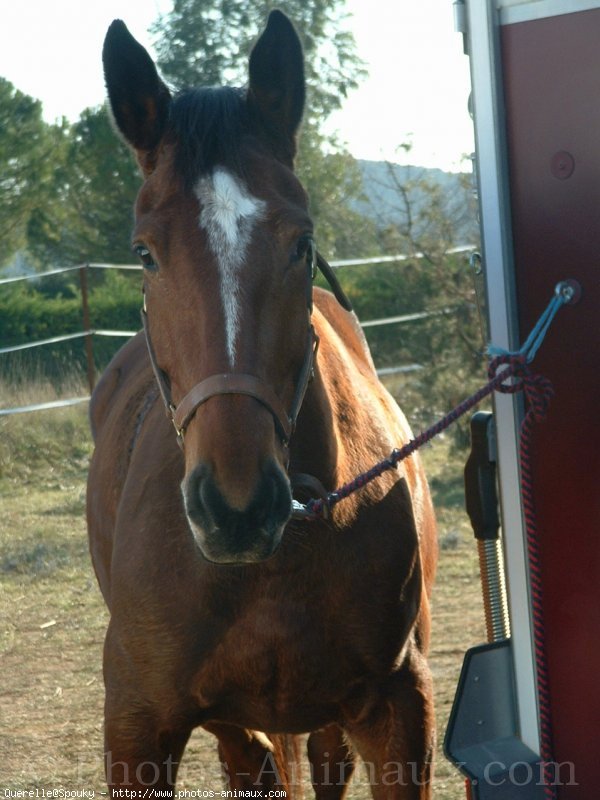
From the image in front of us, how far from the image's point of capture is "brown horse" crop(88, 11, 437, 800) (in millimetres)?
1900

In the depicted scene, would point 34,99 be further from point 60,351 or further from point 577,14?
point 577,14

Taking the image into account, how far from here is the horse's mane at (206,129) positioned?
2.07 m

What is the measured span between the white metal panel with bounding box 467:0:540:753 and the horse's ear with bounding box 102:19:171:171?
68 cm

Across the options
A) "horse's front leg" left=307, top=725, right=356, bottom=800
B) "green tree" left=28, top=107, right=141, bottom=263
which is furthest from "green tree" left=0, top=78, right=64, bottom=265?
"horse's front leg" left=307, top=725, right=356, bottom=800

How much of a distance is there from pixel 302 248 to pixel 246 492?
0.57 meters

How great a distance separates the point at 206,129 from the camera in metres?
2.09

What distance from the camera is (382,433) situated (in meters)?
2.69

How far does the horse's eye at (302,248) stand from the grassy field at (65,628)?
2151mm

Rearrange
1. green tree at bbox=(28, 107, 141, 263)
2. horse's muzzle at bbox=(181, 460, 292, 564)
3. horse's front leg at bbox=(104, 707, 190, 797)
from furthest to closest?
green tree at bbox=(28, 107, 141, 263), horse's front leg at bbox=(104, 707, 190, 797), horse's muzzle at bbox=(181, 460, 292, 564)

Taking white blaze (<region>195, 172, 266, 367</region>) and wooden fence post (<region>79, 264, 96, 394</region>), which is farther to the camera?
wooden fence post (<region>79, 264, 96, 394</region>)

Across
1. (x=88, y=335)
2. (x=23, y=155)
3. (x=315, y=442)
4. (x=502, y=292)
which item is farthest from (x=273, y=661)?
(x=23, y=155)

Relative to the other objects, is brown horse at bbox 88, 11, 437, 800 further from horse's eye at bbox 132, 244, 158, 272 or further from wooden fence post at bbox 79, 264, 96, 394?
wooden fence post at bbox 79, 264, 96, 394

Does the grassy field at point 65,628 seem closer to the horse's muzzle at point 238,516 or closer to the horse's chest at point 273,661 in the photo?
the horse's chest at point 273,661

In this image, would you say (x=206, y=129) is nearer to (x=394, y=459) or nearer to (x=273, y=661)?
(x=394, y=459)
